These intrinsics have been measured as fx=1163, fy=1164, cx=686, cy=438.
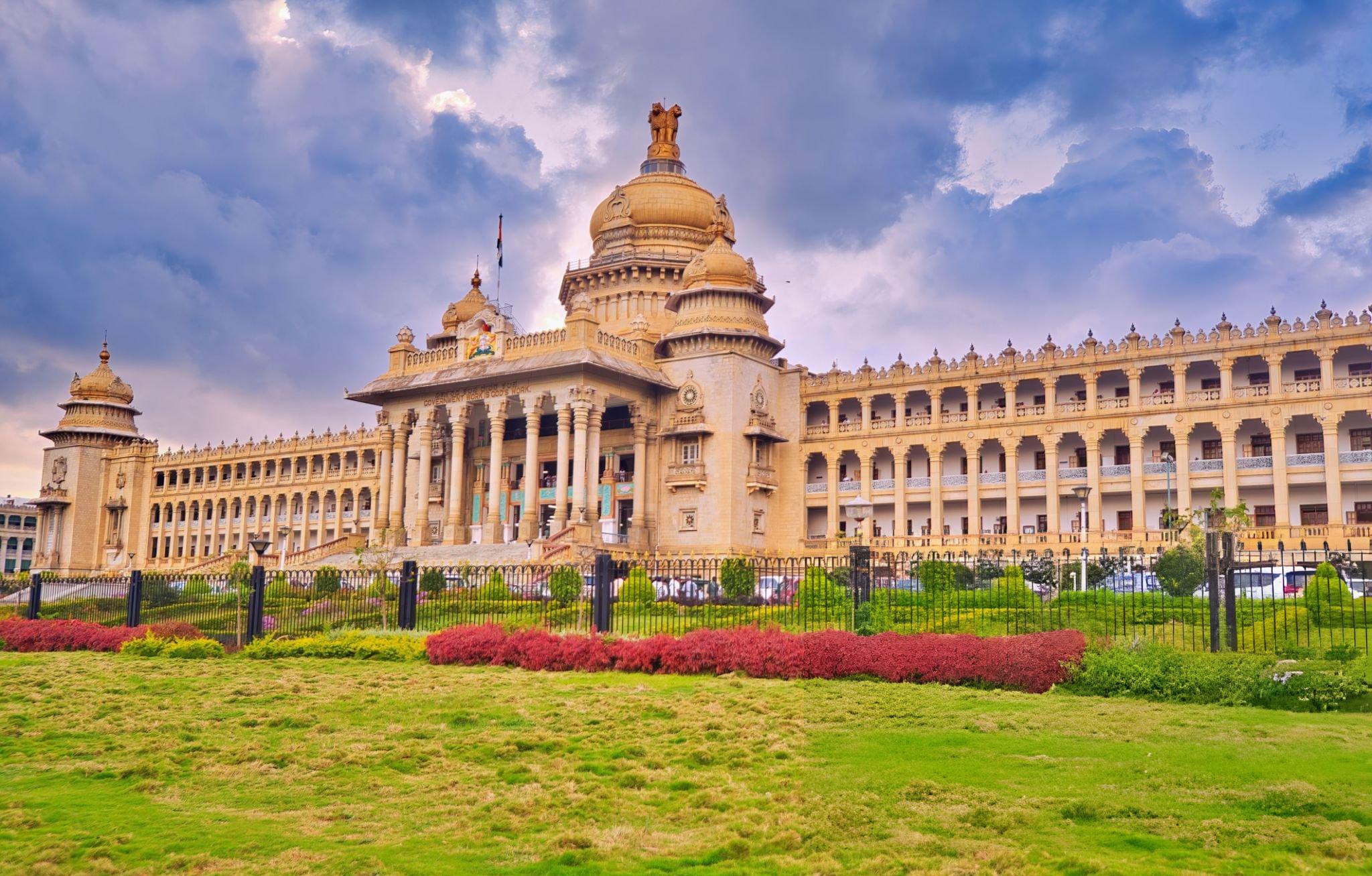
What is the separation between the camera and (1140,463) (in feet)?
148

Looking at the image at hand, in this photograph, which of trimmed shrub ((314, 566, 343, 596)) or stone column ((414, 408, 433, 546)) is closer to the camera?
trimmed shrub ((314, 566, 343, 596))

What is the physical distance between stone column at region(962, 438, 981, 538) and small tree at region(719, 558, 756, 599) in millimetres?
24082

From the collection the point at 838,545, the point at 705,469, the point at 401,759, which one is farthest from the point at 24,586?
the point at 401,759

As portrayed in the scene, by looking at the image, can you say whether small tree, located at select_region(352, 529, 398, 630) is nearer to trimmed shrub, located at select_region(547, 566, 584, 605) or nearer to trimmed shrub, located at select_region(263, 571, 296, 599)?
trimmed shrub, located at select_region(263, 571, 296, 599)

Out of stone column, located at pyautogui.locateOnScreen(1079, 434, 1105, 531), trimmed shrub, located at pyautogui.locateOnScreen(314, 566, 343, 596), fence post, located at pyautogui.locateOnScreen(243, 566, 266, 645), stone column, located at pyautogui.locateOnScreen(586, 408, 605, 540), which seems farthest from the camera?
stone column, located at pyautogui.locateOnScreen(586, 408, 605, 540)

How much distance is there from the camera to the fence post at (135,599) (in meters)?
26.5

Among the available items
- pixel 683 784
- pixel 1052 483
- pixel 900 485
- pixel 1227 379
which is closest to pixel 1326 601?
pixel 683 784

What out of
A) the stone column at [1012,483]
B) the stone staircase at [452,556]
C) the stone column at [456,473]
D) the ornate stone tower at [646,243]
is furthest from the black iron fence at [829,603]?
the ornate stone tower at [646,243]

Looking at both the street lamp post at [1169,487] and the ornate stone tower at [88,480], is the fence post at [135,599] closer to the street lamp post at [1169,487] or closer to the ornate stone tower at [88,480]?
the street lamp post at [1169,487]

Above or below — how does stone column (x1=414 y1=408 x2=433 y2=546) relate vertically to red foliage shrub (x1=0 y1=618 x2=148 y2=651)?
above

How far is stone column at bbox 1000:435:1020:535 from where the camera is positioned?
47719 millimetres

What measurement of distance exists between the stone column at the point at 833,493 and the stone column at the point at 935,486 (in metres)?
4.05

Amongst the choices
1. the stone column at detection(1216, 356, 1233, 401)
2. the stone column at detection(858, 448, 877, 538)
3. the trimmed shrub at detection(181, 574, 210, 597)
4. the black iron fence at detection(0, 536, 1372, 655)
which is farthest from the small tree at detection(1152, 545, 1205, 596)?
the stone column at detection(858, 448, 877, 538)

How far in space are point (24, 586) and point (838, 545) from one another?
3306 centimetres
